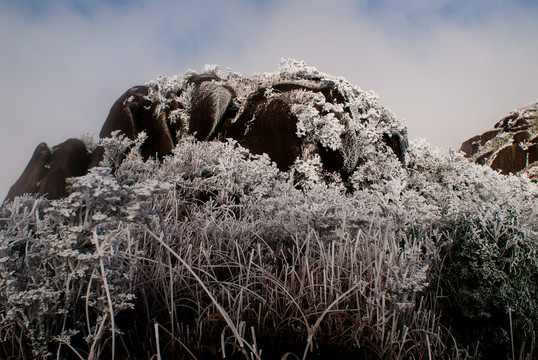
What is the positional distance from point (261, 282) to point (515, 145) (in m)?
9.89

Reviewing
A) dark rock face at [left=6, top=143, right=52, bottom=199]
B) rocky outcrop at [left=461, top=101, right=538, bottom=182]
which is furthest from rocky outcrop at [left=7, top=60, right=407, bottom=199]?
rocky outcrop at [left=461, top=101, right=538, bottom=182]

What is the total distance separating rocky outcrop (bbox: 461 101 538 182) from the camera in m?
8.49

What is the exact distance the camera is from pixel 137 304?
163cm

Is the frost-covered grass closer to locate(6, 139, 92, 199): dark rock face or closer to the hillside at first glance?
the hillside

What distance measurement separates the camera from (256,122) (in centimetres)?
489

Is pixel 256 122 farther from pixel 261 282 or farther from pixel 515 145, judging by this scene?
pixel 515 145

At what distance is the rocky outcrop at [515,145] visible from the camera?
849 centimetres

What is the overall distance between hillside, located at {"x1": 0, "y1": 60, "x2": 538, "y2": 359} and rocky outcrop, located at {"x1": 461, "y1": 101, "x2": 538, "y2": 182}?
516cm

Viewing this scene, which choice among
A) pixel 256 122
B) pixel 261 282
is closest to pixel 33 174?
pixel 256 122

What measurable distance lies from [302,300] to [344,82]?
442cm

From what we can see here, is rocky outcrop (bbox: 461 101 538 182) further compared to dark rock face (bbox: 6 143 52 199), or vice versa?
rocky outcrop (bbox: 461 101 538 182)

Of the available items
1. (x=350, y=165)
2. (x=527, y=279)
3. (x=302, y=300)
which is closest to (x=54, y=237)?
(x=302, y=300)

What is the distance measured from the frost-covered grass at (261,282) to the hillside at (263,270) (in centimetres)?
1

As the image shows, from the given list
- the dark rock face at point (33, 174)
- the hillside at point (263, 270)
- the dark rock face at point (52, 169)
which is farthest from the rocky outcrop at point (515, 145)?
the dark rock face at point (33, 174)
